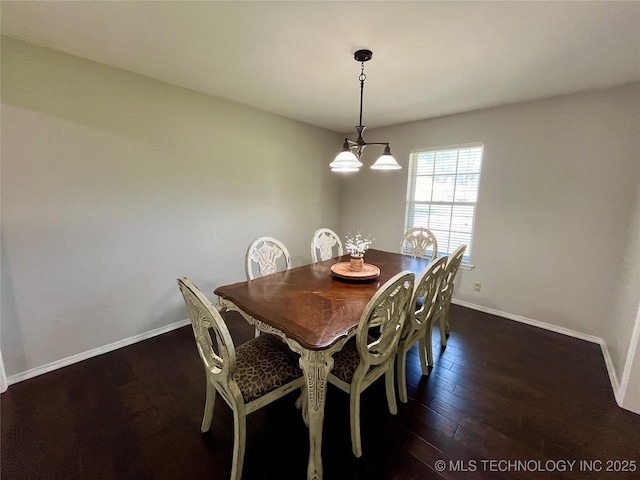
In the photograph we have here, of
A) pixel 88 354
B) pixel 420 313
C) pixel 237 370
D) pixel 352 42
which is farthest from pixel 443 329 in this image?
pixel 88 354

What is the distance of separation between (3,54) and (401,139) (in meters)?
3.89

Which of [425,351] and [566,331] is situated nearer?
[425,351]

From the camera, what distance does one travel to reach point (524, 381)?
2053 millimetres

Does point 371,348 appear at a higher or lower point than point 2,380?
higher

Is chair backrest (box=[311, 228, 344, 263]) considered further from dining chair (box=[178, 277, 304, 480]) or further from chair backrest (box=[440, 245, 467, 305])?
dining chair (box=[178, 277, 304, 480])

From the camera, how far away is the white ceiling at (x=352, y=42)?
148cm

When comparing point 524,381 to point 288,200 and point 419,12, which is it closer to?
point 419,12

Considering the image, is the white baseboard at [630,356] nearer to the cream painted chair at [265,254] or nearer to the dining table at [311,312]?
the dining table at [311,312]

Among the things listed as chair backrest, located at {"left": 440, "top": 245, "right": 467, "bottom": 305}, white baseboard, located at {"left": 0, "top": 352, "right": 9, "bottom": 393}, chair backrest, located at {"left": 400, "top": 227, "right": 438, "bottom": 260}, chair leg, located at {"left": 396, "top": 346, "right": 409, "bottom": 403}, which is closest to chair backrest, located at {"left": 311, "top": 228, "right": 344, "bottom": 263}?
chair backrest, located at {"left": 400, "top": 227, "right": 438, "bottom": 260}

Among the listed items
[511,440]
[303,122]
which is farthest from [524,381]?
[303,122]

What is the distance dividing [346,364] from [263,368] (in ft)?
1.49

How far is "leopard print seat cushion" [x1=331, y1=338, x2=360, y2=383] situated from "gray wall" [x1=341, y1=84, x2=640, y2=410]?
2.03 meters

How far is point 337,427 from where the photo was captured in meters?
1.62

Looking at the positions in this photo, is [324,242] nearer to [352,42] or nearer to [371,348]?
[371,348]
